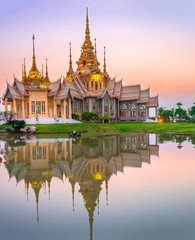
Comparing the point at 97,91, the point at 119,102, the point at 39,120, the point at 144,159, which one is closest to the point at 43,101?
the point at 39,120

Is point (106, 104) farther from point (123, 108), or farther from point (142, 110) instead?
point (142, 110)

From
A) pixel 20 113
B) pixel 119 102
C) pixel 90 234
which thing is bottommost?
pixel 90 234

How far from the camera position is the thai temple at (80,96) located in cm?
3722

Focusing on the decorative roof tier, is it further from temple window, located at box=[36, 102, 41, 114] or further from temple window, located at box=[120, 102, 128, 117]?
temple window, located at box=[120, 102, 128, 117]

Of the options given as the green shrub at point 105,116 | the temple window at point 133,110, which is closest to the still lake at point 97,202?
the green shrub at point 105,116

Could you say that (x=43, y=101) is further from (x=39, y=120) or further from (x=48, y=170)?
(x=48, y=170)

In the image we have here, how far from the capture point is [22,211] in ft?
12.6

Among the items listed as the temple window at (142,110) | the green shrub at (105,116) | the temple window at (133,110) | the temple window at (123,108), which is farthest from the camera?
the temple window at (123,108)

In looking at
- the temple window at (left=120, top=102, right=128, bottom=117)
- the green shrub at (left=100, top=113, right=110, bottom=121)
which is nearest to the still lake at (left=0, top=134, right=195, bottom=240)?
the green shrub at (left=100, top=113, right=110, bottom=121)

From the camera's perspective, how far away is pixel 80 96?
4662cm

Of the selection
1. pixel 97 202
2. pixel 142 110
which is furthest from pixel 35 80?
pixel 97 202

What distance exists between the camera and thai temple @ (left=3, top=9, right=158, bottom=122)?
3722 centimetres

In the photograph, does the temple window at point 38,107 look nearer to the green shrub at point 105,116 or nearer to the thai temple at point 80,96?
the thai temple at point 80,96

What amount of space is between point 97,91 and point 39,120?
1919 cm
